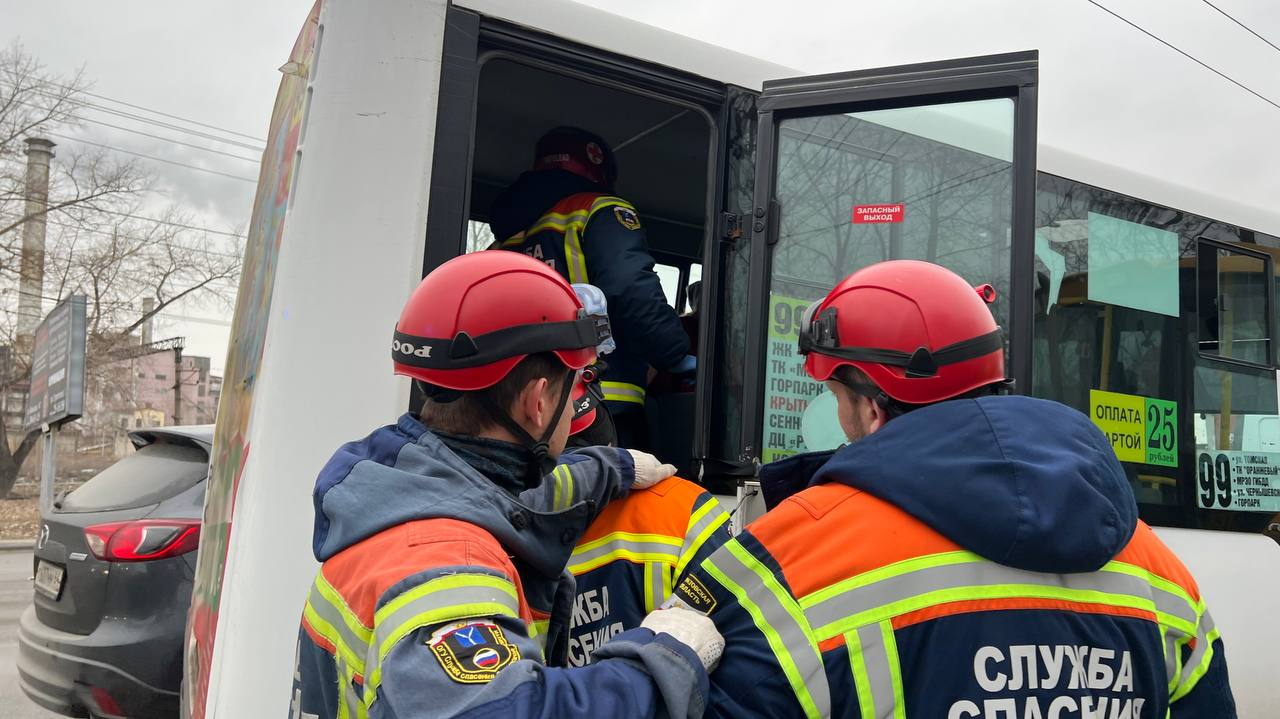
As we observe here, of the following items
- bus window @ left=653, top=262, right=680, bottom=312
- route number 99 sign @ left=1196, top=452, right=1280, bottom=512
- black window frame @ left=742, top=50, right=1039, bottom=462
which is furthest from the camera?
bus window @ left=653, top=262, right=680, bottom=312

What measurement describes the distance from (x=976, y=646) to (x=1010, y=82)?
1.96 m

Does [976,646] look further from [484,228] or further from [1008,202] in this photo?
[484,228]

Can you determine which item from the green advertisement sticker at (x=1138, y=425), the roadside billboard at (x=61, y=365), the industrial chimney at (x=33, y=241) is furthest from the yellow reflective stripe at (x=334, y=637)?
the industrial chimney at (x=33, y=241)

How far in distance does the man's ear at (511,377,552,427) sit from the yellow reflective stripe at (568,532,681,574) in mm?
385

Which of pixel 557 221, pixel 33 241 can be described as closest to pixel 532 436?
pixel 557 221

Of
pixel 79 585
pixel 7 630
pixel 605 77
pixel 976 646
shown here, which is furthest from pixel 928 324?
pixel 7 630

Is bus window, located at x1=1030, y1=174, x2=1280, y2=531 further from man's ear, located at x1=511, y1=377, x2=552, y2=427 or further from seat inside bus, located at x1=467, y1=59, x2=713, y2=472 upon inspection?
man's ear, located at x1=511, y1=377, x2=552, y2=427

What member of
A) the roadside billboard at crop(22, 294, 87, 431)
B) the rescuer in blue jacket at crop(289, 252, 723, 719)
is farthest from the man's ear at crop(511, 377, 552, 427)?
the roadside billboard at crop(22, 294, 87, 431)

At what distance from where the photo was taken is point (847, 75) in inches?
118

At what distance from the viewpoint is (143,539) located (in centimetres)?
464

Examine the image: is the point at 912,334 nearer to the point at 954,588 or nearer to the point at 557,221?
the point at 954,588

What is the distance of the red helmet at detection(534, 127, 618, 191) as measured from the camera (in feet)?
12.5

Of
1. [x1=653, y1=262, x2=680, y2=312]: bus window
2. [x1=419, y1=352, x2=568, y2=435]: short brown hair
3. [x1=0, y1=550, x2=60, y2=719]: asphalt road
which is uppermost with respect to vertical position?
[x1=653, y1=262, x2=680, y2=312]: bus window

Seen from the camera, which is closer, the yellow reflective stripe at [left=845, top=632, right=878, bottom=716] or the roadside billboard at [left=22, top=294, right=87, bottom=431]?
the yellow reflective stripe at [left=845, top=632, right=878, bottom=716]
